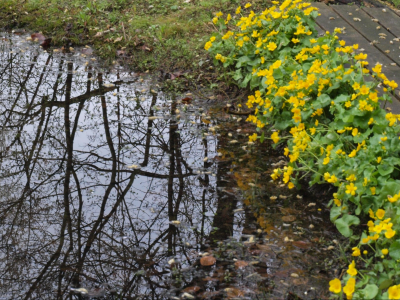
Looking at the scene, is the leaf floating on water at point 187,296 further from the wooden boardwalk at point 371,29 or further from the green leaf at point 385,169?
Result: the wooden boardwalk at point 371,29

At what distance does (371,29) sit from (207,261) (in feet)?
11.1

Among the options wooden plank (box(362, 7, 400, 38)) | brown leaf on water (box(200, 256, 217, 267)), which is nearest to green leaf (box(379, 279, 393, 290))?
brown leaf on water (box(200, 256, 217, 267))

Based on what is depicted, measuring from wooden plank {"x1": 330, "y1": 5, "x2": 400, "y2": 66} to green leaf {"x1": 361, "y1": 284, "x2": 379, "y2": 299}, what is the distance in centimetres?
273

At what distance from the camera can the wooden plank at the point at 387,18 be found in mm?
4956

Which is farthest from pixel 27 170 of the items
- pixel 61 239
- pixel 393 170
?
pixel 393 170

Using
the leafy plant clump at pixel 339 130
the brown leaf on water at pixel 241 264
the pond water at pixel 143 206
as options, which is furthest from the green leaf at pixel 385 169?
the brown leaf on water at pixel 241 264

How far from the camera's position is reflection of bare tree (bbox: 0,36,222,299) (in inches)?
104

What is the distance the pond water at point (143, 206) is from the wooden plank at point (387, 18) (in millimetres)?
1948

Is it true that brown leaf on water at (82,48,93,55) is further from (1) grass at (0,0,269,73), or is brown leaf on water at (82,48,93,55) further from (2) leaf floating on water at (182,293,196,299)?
(2) leaf floating on water at (182,293,196,299)

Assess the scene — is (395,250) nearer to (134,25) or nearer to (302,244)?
(302,244)

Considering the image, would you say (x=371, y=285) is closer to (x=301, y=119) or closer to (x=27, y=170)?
(x=301, y=119)

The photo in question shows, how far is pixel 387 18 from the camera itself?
521 cm

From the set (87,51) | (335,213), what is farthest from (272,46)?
(87,51)

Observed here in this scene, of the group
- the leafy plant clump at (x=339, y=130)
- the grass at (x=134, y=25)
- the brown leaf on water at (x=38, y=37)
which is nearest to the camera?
the leafy plant clump at (x=339, y=130)
